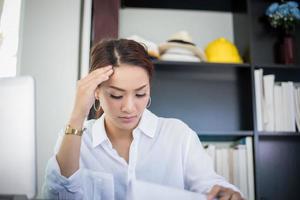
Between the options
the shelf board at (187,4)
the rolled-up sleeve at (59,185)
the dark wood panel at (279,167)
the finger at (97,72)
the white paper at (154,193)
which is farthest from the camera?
the shelf board at (187,4)

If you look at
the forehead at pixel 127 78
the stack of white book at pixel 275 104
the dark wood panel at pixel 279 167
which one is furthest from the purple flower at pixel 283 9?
the forehead at pixel 127 78

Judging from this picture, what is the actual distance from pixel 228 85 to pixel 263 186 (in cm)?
43

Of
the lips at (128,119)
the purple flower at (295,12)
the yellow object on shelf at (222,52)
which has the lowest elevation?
the lips at (128,119)

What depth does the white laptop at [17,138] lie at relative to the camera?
645 millimetres

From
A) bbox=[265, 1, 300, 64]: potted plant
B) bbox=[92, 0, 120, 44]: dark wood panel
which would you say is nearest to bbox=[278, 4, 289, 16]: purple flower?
bbox=[265, 1, 300, 64]: potted plant

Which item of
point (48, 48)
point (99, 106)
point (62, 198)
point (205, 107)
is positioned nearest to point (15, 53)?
point (48, 48)

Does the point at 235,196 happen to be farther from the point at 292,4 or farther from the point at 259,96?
the point at 292,4

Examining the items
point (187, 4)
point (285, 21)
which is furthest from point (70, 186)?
point (285, 21)

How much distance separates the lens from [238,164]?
1.43 metres

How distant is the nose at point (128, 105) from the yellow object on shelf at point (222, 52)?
0.54m

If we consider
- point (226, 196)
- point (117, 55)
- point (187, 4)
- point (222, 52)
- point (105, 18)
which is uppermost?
point (187, 4)

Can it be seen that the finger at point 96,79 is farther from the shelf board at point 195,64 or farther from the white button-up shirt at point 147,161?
the shelf board at point 195,64

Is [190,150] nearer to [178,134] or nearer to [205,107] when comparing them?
[178,134]

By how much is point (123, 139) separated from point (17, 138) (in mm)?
524
